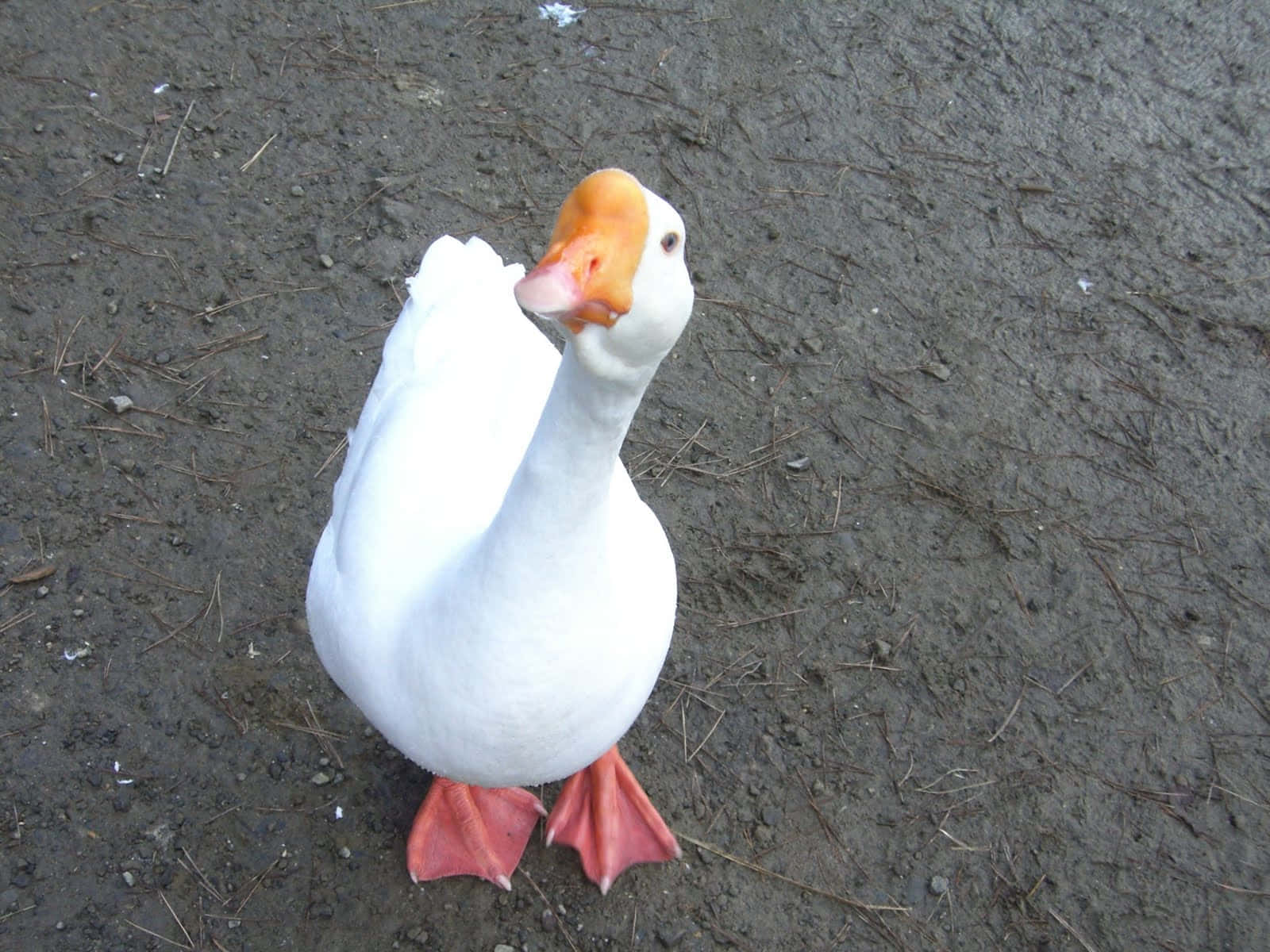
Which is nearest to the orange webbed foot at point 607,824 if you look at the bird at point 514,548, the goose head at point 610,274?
the bird at point 514,548

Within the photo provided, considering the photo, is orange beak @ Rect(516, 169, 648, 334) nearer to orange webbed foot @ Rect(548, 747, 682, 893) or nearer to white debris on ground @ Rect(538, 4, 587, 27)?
orange webbed foot @ Rect(548, 747, 682, 893)

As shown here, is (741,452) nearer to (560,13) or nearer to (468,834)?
(468,834)

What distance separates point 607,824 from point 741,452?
1427mm

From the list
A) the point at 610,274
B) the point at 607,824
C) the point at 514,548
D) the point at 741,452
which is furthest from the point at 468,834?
the point at 610,274

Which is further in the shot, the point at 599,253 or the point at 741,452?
the point at 741,452

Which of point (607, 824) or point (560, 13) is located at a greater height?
point (560, 13)

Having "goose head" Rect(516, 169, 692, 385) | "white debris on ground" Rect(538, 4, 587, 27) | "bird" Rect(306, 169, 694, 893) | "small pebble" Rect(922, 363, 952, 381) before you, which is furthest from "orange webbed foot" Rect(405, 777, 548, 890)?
"white debris on ground" Rect(538, 4, 587, 27)

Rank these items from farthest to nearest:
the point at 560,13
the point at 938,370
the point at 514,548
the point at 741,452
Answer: the point at 560,13 → the point at 938,370 → the point at 741,452 → the point at 514,548

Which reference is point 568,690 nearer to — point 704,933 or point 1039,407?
point 704,933

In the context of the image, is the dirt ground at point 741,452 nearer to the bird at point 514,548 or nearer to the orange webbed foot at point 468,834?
the orange webbed foot at point 468,834

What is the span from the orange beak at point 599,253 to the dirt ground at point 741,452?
1780 mm

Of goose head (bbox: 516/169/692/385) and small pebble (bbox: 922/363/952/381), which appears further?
small pebble (bbox: 922/363/952/381)

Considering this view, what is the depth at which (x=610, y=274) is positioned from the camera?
1.33 meters

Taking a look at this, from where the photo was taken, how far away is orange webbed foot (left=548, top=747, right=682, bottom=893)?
255 centimetres
